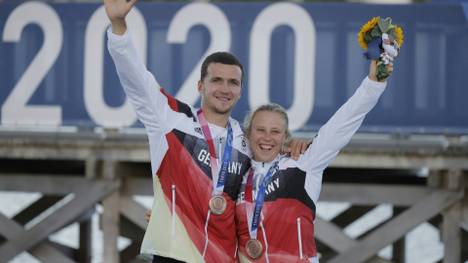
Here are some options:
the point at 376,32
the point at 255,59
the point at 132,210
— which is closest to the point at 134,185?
the point at 132,210

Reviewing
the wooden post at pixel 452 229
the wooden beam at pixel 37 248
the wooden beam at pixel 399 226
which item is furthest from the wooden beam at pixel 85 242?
the wooden post at pixel 452 229

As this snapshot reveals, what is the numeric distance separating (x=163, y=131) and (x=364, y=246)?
4.62 m

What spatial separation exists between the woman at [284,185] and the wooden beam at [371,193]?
14.1 feet

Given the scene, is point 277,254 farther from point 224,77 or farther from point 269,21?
point 269,21

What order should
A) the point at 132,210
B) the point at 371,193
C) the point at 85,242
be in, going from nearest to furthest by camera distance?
the point at 371,193 < the point at 132,210 < the point at 85,242

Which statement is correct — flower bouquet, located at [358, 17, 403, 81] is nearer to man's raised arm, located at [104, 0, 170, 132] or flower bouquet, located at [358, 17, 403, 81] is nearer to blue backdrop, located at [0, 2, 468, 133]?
man's raised arm, located at [104, 0, 170, 132]

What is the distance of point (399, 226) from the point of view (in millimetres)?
9852

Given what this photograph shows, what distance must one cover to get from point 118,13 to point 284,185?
3.57ft

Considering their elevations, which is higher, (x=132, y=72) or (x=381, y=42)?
(x=381, y=42)

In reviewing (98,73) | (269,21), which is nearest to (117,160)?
(98,73)

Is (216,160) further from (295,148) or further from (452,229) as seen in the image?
(452,229)

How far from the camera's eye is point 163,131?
18.0 feet

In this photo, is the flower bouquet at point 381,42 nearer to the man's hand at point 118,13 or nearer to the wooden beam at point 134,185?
the man's hand at point 118,13

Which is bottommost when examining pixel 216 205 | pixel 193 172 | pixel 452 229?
pixel 452 229
